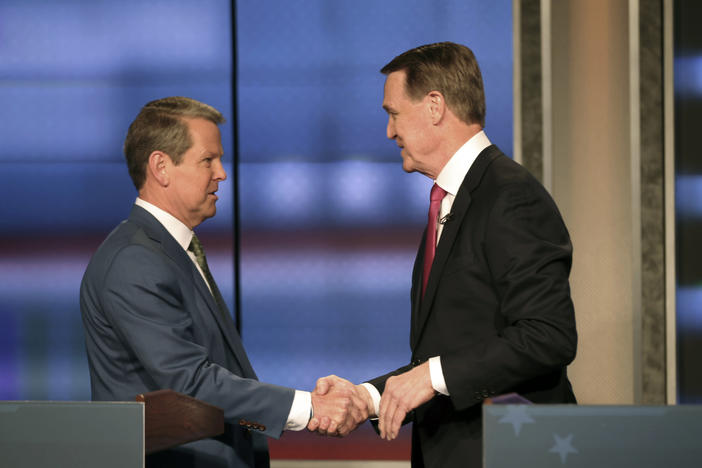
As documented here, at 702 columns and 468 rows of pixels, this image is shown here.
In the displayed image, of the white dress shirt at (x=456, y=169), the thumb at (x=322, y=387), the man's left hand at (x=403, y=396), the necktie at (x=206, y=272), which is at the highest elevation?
the white dress shirt at (x=456, y=169)

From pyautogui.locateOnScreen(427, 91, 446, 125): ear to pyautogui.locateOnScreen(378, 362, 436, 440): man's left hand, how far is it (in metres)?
0.59

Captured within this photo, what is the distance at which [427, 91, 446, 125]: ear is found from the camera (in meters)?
1.81

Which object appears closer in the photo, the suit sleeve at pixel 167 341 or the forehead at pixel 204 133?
the suit sleeve at pixel 167 341

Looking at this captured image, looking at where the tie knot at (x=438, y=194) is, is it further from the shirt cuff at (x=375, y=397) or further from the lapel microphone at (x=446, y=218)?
the shirt cuff at (x=375, y=397)

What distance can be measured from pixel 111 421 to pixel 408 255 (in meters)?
2.75

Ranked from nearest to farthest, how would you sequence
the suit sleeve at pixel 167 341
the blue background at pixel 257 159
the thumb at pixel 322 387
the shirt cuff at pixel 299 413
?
1. the suit sleeve at pixel 167 341
2. the shirt cuff at pixel 299 413
3. the thumb at pixel 322 387
4. the blue background at pixel 257 159

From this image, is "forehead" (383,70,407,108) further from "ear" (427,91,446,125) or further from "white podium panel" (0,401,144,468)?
"white podium panel" (0,401,144,468)

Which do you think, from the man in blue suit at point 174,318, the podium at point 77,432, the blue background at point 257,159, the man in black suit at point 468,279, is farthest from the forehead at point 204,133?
the blue background at point 257,159

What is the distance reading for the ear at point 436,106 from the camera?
1.81 metres

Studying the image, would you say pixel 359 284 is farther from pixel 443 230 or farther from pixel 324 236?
pixel 443 230

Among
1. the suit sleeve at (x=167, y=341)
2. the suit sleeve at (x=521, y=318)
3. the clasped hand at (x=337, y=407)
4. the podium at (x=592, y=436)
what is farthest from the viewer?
the clasped hand at (x=337, y=407)

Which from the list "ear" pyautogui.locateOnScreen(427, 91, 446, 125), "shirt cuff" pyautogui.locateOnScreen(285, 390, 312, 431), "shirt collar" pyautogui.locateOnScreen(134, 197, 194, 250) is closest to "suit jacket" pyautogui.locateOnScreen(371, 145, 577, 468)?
"ear" pyautogui.locateOnScreen(427, 91, 446, 125)

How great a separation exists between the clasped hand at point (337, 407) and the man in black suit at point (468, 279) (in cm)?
18

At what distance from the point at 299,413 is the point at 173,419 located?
1.87 feet
